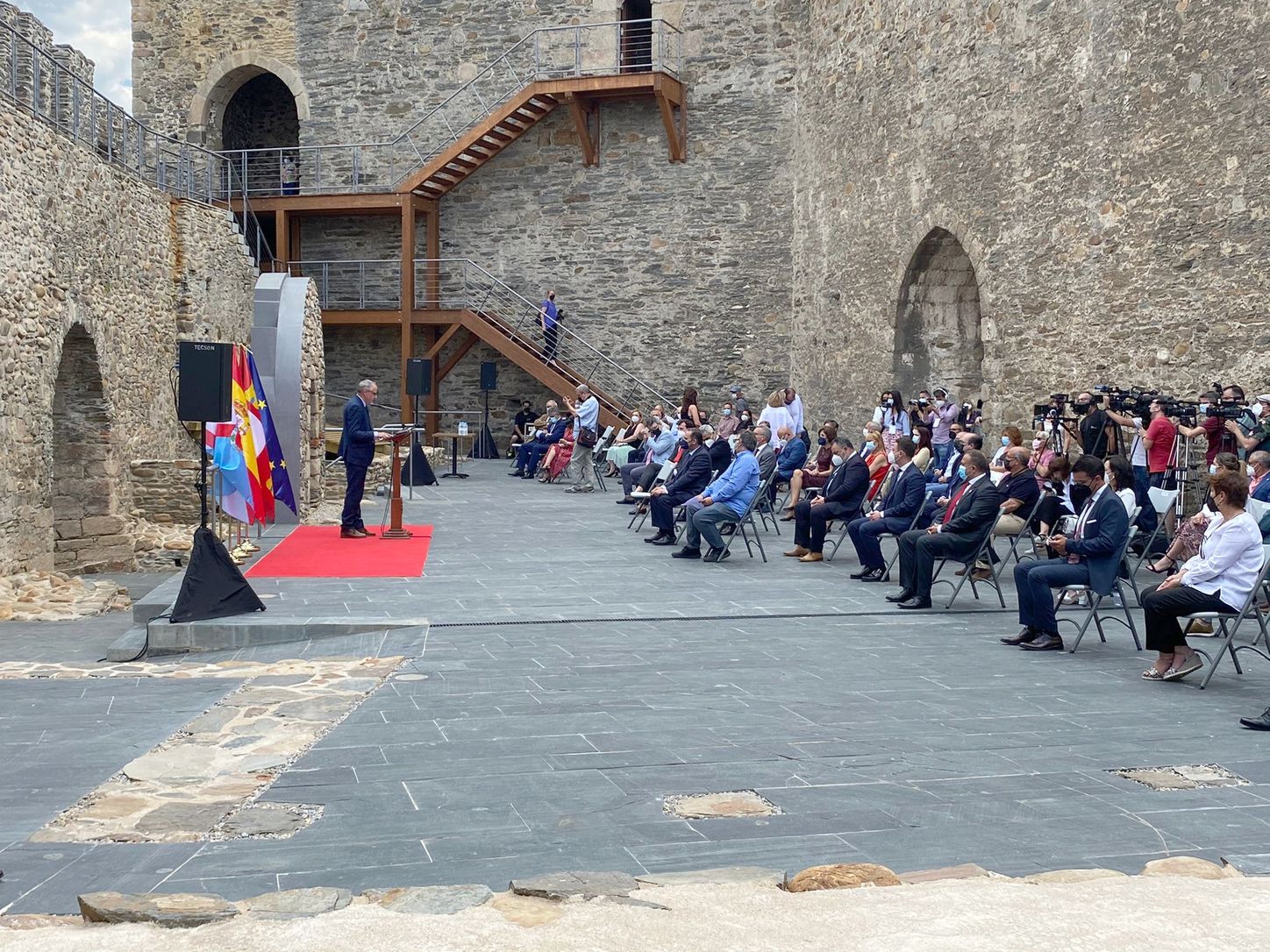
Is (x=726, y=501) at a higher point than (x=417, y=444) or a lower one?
lower

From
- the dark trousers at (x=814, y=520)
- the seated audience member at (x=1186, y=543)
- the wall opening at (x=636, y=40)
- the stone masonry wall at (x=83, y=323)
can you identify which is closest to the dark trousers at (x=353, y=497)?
the stone masonry wall at (x=83, y=323)

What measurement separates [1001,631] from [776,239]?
1380cm

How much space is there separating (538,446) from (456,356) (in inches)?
162

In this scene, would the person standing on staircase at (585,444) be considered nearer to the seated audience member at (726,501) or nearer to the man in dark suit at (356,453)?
the man in dark suit at (356,453)

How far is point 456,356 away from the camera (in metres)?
22.2

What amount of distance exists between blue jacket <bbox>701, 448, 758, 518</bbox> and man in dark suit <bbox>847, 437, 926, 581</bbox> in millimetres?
950

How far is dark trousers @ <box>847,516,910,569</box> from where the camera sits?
30.4 feet

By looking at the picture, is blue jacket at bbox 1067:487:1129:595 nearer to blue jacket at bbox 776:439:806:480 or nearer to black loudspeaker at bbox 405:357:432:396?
blue jacket at bbox 776:439:806:480

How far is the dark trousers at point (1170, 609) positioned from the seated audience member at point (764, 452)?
5.31 metres

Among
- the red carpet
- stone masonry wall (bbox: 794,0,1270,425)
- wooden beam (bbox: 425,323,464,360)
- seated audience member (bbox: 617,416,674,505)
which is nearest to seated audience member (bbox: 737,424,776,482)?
seated audience member (bbox: 617,416,674,505)

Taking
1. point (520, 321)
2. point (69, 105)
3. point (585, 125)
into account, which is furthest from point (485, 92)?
point (69, 105)

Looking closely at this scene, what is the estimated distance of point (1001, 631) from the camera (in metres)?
7.48

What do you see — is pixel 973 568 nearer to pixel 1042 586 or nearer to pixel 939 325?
pixel 1042 586

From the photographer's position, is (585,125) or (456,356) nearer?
(585,125)
